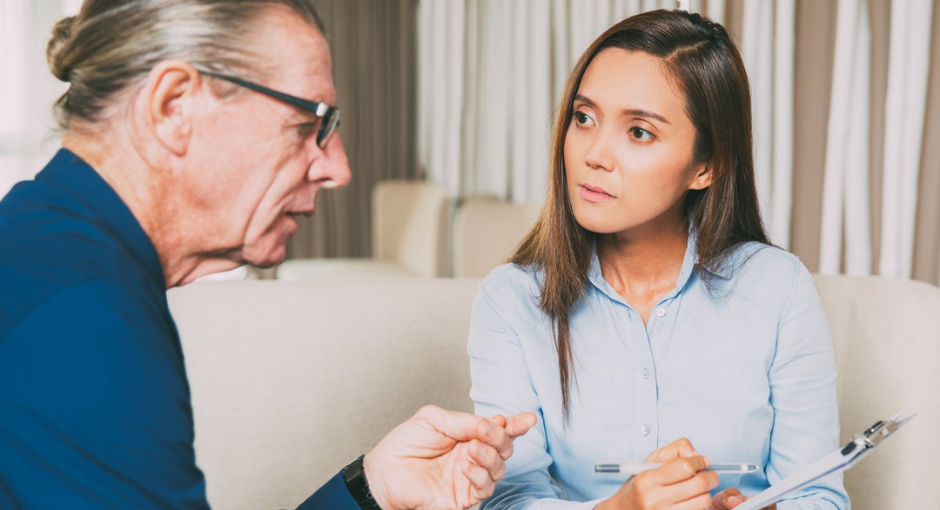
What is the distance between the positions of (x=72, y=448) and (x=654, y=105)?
3.29 feet

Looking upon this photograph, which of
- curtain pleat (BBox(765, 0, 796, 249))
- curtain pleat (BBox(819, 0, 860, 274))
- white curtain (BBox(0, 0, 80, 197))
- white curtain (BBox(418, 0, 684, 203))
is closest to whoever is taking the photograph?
curtain pleat (BBox(819, 0, 860, 274))

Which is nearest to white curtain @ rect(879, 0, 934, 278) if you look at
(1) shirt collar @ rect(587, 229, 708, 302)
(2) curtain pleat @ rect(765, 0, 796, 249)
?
(2) curtain pleat @ rect(765, 0, 796, 249)

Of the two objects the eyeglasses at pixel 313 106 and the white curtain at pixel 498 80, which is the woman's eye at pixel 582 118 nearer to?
the eyeglasses at pixel 313 106

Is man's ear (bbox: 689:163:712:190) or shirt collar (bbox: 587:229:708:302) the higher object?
man's ear (bbox: 689:163:712:190)

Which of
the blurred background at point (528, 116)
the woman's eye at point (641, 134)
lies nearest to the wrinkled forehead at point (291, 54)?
the blurred background at point (528, 116)

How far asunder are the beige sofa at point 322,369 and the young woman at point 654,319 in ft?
0.64

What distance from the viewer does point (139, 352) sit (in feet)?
2.53

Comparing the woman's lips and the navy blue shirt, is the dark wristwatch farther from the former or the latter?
the woman's lips

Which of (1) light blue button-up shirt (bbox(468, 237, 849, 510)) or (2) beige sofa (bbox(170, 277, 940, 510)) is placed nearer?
(1) light blue button-up shirt (bbox(468, 237, 849, 510))

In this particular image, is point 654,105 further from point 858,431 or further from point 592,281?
point 858,431

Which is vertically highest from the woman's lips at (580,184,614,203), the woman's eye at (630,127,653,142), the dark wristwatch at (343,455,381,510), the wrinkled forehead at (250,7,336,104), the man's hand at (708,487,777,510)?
the wrinkled forehead at (250,7,336,104)

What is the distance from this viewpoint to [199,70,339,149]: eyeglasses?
89 cm

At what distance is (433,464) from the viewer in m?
1.18

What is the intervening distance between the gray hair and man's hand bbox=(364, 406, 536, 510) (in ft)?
1.62
